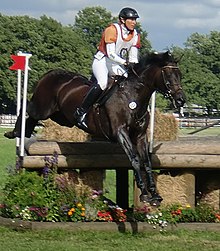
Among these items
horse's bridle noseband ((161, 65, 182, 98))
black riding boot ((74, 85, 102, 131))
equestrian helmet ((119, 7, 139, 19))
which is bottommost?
black riding boot ((74, 85, 102, 131))

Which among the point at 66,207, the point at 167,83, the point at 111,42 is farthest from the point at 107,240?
the point at 111,42

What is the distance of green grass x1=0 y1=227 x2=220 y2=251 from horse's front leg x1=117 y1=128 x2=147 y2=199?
562 mm

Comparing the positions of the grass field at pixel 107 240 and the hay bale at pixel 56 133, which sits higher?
the hay bale at pixel 56 133

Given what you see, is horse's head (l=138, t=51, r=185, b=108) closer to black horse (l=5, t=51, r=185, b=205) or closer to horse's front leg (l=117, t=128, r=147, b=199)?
black horse (l=5, t=51, r=185, b=205)

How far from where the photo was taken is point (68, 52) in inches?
2992

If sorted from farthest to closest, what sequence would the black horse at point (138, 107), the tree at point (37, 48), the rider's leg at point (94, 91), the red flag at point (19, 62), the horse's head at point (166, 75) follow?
the tree at point (37, 48)
the red flag at point (19, 62)
the rider's leg at point (94, 91)
the black horse at point (138, 107)
the horse's head at point (166, 75)

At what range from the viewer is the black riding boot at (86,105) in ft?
28.2

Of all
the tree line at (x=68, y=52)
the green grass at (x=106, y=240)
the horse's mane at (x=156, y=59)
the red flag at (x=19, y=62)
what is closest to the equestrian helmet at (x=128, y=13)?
the horse's mane at (x=156, y=59)

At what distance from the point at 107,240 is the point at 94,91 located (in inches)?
77.2

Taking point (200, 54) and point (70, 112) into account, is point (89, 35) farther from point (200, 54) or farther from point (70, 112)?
point (70, 112)

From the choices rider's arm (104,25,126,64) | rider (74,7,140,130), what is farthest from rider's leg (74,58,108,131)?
rider's arm (104,25,126,64)

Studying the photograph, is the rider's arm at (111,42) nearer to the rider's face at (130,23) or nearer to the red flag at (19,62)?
the rider's face at (130,23)

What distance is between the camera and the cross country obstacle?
8.70 m

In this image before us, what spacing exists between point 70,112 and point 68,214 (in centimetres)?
156
